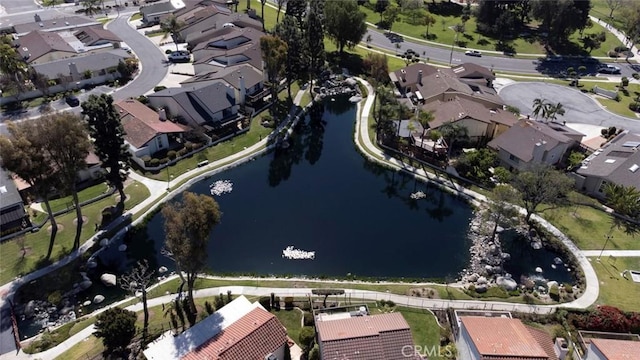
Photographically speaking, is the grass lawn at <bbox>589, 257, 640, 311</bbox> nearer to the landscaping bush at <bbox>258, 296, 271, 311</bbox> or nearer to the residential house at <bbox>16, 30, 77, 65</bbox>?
the landscaping bush at <bbox>258, 296, 271, 311</bbox>

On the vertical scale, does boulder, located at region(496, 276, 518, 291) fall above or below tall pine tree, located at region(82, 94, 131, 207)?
below

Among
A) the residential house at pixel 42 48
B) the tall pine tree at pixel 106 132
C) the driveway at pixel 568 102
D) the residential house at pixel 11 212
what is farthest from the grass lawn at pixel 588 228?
the residential house at pixel 42 48

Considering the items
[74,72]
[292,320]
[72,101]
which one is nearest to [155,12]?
[74,72]

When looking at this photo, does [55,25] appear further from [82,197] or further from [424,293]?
[424,293]

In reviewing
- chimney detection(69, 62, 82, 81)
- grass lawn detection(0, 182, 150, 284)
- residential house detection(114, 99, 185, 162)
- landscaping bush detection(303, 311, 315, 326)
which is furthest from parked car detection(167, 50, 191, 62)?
landscaping bush detection(303, 311, 315, 326)

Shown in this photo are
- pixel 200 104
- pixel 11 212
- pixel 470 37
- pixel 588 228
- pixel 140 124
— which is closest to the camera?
pixel 11 212

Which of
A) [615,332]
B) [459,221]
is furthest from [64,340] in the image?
[615,332]
